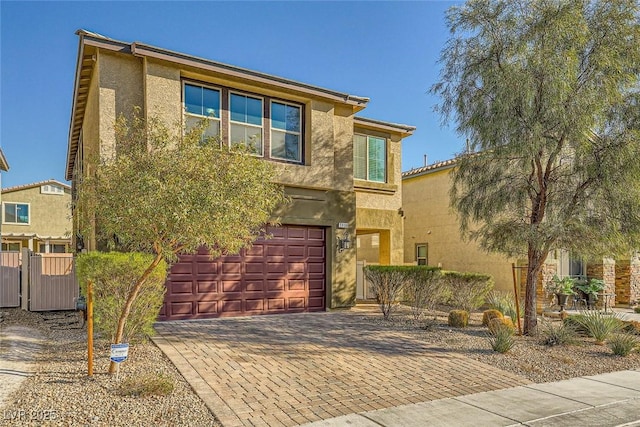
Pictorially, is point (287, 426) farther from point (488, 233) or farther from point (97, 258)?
point (488, 233)

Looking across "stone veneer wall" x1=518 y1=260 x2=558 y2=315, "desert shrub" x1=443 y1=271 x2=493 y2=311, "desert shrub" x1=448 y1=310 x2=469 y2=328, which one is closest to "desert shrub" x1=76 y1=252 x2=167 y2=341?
"desert shrub" x1=448 y1=310 x2=469 y2=328

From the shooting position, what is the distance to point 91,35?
1056 cm

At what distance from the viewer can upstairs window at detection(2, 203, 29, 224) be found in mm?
31547

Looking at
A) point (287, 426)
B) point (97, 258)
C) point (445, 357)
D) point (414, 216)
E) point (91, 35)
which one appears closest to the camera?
point (287, 426)

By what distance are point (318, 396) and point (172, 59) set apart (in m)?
8.98

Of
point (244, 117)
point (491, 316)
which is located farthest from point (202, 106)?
point (491, 316)

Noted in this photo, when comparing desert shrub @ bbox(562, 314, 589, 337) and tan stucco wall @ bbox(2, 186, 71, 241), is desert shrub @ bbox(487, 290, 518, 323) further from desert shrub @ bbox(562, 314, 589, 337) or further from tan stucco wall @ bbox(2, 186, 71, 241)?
tan stucco wall @ bbox(2, 186, 71, 241)

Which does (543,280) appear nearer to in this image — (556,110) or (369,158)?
(369,158)

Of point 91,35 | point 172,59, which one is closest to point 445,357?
point 172,59

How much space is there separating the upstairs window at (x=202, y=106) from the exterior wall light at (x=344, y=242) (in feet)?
16.9

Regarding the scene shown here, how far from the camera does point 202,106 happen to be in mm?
12156

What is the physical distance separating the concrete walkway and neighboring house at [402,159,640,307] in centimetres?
1469

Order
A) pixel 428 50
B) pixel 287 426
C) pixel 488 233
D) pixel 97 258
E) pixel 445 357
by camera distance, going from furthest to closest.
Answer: pixel 428 50, pixel 488 233, pixel 445 357, pixel 97 258, pixel 287 426

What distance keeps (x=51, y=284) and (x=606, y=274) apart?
21441 mm
